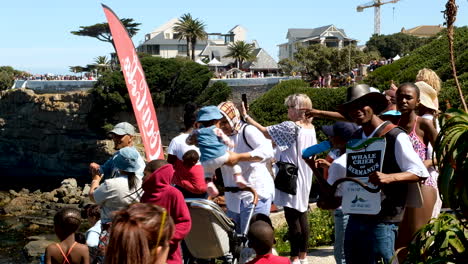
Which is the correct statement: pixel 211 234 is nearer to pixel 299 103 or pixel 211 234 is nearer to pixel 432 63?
pixel 299 103

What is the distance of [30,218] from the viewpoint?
128 ft

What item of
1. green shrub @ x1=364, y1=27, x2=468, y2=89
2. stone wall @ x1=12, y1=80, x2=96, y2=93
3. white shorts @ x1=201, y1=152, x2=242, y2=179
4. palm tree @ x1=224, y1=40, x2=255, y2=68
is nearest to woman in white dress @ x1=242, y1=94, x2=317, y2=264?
white shorts @ x1=201, y1=152, x2=242, y2=179

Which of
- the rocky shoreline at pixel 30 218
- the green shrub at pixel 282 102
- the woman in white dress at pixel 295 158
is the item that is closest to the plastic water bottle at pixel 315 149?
the woman in white dress at pixel 295 158

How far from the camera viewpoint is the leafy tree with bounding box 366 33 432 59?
9400cm

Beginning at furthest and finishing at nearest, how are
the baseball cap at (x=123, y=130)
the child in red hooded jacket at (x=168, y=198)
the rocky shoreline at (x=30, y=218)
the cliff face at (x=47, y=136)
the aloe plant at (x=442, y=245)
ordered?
1. the cliff face at (x=47, y=136)
2. the rocky shoreline at (x=30, y=218)
3. the baseball cap at (x=123, y=130)
4. the child in red hooded jacket at (x=168, y=198)
5. the aloe plant at (x=442, y=245)

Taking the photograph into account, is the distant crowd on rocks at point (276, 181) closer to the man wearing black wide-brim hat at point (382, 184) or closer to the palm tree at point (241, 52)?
the man wearing black wide-brim hat at point (382, 184)

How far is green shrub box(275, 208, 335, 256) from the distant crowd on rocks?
2.54 m

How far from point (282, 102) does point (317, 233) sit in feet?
79.8

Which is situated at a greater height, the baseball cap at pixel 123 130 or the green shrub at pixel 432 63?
the green shrub at pixel 432 63

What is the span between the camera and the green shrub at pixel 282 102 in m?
31.5

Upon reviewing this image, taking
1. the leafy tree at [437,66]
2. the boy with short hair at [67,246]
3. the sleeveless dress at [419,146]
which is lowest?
the boy with short hair at [67,246]

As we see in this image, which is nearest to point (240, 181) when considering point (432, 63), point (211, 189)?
point (211, 189)

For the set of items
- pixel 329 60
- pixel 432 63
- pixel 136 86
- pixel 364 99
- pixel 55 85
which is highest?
pixel 329 60

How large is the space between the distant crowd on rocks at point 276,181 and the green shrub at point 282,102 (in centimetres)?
2367
